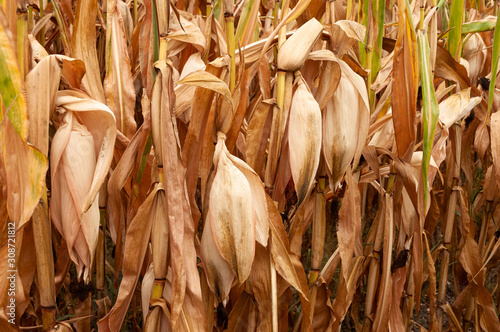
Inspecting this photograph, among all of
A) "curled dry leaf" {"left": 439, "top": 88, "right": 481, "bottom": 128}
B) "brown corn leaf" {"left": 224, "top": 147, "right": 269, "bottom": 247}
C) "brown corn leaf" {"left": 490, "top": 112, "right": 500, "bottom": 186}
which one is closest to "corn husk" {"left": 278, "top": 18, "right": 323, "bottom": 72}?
"brown corn leaf" {"left": 224, "top": 147, "right": 269, "bottom": 247}

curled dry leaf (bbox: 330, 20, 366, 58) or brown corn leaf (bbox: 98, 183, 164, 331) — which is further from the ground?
curled dry leaf (bbox: 330, 20, 366, 58)

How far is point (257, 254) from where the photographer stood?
54cm

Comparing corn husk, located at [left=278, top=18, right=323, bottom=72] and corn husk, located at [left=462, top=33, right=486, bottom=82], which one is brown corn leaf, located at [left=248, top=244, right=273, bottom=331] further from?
corn husk, located at [left=462, top=33, right=486, bottom=82]

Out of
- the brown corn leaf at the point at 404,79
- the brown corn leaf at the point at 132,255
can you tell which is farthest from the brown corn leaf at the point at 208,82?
the brown corn leaf at the point at 404,79

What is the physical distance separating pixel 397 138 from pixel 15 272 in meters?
0.48

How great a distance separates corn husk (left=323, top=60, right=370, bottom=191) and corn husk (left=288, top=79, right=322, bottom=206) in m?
0.04

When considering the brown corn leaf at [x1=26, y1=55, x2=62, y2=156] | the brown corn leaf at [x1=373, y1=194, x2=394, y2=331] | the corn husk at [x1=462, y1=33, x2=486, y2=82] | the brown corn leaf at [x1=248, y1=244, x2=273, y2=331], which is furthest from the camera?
the corn husk at [x1=462, y1=33, x2=486, y2=82]

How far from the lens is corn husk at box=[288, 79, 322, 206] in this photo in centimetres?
50

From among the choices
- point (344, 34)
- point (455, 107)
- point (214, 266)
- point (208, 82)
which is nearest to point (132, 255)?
point (214, 266)

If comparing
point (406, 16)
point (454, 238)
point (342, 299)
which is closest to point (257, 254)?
point (342, 299)

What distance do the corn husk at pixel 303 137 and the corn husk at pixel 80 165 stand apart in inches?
7.4

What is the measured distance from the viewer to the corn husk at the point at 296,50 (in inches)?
19.6

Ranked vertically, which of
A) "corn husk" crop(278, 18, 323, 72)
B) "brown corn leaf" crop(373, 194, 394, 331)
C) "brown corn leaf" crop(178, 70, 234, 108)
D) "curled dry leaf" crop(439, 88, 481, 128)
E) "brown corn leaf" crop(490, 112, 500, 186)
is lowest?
"brown corn leaf" crop(373, 194, 394, 331)

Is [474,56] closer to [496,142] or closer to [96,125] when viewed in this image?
[496,142]
